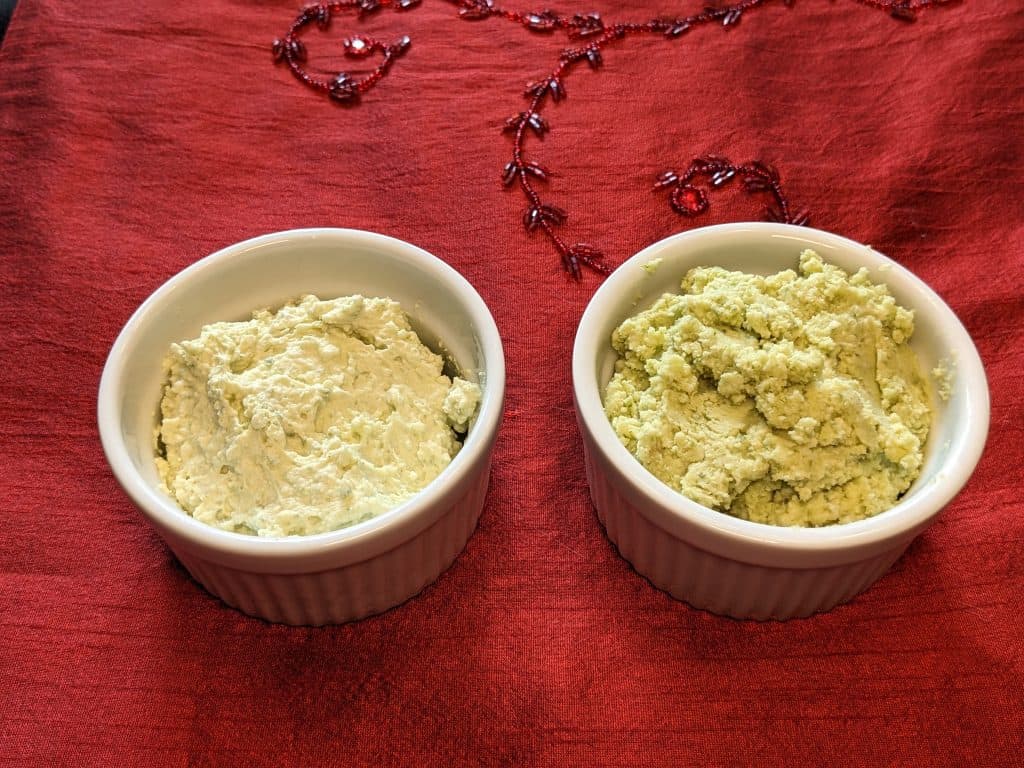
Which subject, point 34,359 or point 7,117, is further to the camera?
point 7,117

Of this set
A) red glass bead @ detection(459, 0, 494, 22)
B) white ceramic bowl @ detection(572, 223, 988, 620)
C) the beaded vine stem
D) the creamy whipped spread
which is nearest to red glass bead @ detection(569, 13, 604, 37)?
the beaded vine stem

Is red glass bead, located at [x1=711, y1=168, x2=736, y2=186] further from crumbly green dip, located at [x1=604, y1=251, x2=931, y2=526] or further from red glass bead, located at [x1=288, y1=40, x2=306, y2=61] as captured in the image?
red glass bead, located at [x1=288, y1=40, x2=306, y2=61]

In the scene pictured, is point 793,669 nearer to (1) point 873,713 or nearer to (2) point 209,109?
(1) point 873,713

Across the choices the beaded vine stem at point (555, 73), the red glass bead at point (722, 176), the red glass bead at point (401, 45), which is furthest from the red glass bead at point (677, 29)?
the red glass bead at point (401, 45)

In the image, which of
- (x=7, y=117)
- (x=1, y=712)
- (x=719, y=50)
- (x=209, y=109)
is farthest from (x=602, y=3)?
(x=1, y=712)

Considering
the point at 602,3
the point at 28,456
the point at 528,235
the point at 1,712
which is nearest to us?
the point at 1,712

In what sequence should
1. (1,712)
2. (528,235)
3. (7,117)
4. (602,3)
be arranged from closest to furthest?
(1,712) < (528,235) < (7,117) < (602,3)

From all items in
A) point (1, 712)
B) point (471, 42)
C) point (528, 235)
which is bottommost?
point (1, 712)

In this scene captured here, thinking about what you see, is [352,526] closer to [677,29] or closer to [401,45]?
[401,45]
